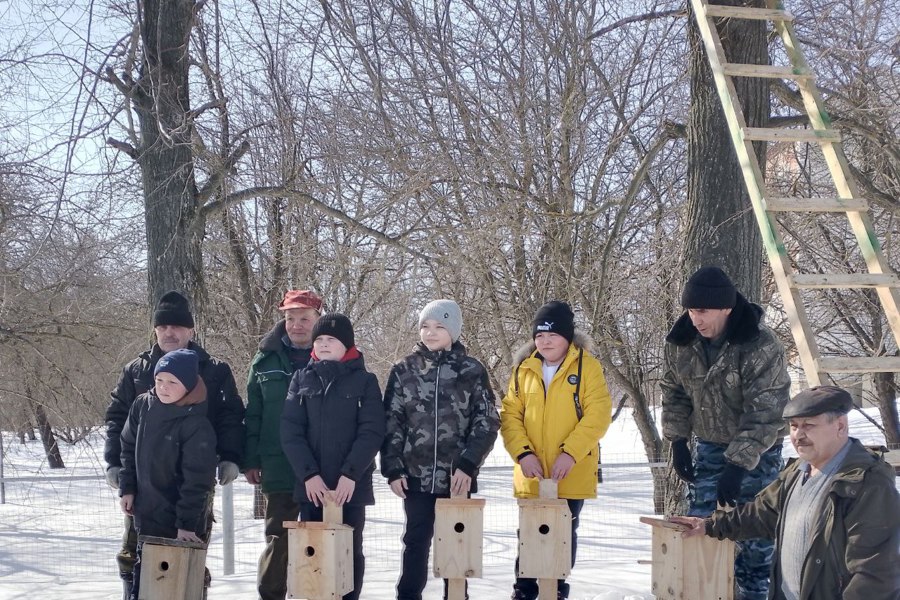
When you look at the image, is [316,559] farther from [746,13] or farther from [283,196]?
[746,13]

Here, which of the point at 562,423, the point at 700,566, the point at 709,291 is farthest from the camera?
the point at 562,423

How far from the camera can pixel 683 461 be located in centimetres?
446

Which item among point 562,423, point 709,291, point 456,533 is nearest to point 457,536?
point 456,533

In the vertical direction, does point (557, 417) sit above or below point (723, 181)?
below

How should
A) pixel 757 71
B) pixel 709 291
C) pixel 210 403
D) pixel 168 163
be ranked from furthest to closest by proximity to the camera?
pixel 168 163 → pixel 757 71 → pixel 210 403 → pixel 709 291

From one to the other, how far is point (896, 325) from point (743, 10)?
2146 mm

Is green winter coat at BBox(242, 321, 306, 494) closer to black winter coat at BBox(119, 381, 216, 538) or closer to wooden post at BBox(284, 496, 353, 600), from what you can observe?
black winter coat at BBox(119, 381, 216, 538)

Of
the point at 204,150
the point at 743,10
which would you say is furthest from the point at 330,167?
the point at 743,10

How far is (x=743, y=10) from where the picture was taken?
5355mm

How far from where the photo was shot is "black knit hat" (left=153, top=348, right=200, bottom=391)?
173 inches

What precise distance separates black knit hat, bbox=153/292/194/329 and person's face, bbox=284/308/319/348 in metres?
0.54

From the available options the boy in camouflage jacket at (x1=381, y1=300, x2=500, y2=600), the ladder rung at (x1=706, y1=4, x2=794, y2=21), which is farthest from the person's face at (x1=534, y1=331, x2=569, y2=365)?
the ladder rung at (x1=706, y1=4, x2=794, y2=21)

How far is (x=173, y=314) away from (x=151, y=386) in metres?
0.40

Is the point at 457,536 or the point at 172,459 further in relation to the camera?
the point at 172,459
